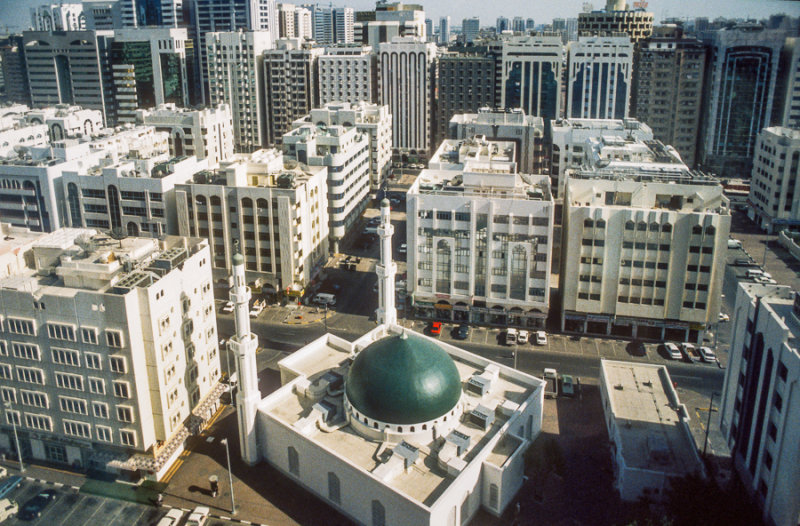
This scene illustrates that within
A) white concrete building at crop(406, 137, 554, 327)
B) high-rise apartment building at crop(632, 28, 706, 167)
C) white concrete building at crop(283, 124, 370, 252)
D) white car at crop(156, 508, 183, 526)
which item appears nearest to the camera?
white car at crop(156, 508, 183, 526)

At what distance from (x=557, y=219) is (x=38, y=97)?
136 metres

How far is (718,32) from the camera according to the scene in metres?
133

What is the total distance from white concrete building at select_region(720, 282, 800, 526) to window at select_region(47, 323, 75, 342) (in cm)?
4779

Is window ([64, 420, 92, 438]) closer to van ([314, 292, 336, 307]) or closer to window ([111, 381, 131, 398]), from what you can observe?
window ([111, 381, 131, 398])

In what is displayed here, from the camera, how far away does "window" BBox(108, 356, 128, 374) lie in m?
48.9

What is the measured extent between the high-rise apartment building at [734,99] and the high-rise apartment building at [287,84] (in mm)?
87548

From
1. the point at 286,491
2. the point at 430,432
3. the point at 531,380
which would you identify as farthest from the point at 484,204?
the point at 286,491

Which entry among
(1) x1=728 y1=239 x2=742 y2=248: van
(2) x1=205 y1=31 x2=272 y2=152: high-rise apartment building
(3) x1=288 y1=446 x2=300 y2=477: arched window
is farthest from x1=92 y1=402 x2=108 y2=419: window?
(2) x1=205 y1=31 x2=272 y2=152: high-rise apartment building

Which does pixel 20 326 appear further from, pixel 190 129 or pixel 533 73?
pixel 533 73

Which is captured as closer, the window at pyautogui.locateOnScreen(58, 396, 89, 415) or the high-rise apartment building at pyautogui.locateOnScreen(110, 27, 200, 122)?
→ the window at pyautogui.locateOnScreen(58, 396, 89, 415)

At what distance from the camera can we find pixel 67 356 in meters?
49.9

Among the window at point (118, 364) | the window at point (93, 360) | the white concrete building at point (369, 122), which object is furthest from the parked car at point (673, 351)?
the white concrete building at point (369, 122)

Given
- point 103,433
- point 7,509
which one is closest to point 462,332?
point 103,433

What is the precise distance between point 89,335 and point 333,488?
20732 millimetres
